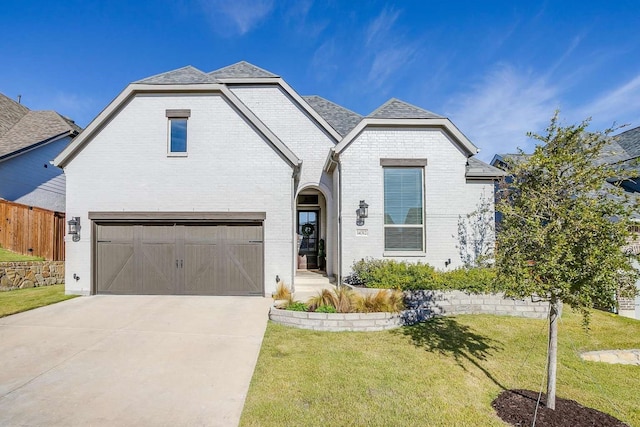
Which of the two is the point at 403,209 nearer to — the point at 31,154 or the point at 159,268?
the point at 159,268

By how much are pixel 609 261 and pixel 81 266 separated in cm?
1264

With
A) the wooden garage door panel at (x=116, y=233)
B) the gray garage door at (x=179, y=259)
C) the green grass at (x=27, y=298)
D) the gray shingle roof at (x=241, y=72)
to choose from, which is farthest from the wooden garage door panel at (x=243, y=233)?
the gray shingle roof at (x=241, y=72)

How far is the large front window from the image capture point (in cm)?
1039

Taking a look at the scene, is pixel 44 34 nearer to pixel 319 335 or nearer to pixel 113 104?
pixel 113 104

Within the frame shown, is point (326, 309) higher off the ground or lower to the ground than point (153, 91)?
lower

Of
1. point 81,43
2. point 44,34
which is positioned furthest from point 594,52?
point 44,34

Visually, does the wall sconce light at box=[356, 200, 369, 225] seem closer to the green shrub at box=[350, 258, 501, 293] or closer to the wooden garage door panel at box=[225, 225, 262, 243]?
the green shrub at box=[350, 258, 501, 293]

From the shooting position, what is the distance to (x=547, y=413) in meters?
3.90

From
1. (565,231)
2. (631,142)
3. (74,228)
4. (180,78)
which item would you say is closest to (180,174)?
(180,78)

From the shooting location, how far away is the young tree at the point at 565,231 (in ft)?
12.0

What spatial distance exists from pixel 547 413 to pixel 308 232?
11.7 meters

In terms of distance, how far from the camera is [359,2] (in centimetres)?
1223

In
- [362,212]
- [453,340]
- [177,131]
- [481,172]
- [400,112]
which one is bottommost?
[453,340]

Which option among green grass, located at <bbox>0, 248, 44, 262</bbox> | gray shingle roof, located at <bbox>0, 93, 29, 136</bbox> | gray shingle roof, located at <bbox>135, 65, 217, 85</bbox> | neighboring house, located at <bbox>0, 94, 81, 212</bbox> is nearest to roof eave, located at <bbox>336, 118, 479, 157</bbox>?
gray shingle roof, located at <bbox>135, 65, 217, 85</bbox>
